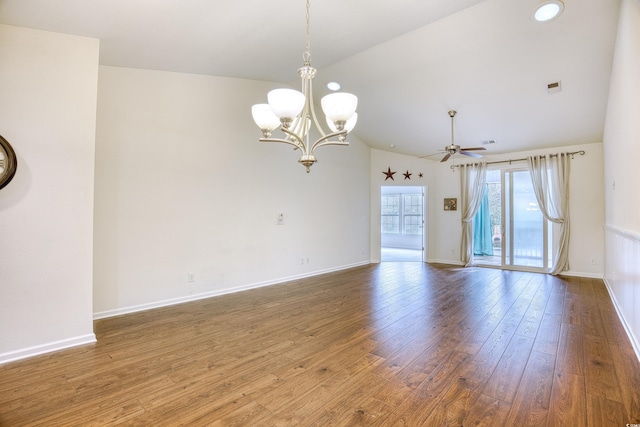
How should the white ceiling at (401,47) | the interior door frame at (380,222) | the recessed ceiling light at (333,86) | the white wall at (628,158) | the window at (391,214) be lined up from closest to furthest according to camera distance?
the white wall at (628,158), the white ceiling at (401,47), the recessed ceiling light at (333,86), the interior door frame at (380,222), the window at (391,214)

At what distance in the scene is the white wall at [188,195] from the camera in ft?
12.1

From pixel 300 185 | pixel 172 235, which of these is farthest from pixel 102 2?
pixel 300 185

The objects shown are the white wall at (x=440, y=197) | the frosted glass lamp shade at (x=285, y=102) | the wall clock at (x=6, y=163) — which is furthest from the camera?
the white wall at (x=440, y=197)

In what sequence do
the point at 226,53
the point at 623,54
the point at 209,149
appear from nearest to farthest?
the point at 623,54 < the point at 226,53 < the point at 209,149

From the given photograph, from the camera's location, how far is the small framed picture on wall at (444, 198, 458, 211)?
7.55 meters

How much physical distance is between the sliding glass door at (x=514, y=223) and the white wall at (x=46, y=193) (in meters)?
7.51

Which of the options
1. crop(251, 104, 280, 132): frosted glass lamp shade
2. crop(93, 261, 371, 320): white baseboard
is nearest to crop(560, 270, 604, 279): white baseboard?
crop(93, 261, 371, 320): white baseboard

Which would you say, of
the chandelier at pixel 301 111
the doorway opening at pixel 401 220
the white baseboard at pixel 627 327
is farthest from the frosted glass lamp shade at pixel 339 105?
the doorway opening at pixel 401 220

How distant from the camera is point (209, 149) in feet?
14.9

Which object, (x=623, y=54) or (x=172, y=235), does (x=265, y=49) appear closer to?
(x=172, y=235)

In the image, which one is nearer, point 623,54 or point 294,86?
point 623,54

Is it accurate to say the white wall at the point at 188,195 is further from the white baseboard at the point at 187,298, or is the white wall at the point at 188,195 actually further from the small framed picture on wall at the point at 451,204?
the small framed picture on wall at the point at 451,204

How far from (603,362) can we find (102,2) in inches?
203

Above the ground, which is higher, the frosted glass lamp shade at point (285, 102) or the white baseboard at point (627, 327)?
the frosted glass lamp shade at point (285, 102)
